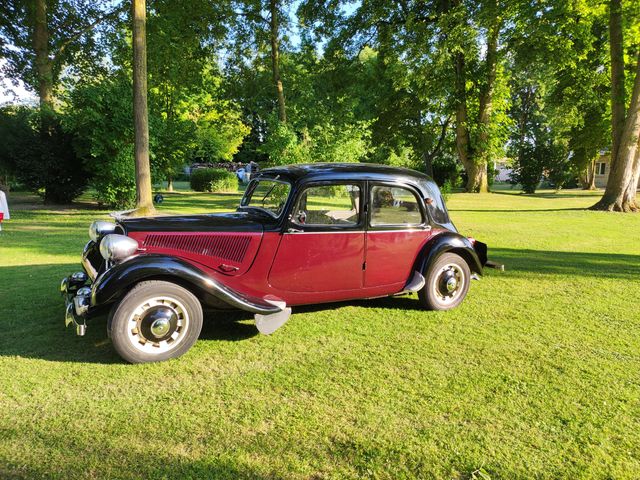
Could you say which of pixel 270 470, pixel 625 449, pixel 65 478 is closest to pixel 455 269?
pixel 625 449

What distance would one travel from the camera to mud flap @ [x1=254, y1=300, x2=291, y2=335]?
4066 mm

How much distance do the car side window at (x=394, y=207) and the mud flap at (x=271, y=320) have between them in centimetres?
137

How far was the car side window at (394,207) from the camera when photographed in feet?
15.6

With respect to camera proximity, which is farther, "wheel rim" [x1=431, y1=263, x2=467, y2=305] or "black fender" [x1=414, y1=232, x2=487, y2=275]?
"wheel rim" [x1=431, y1=263, x2=467, y2=305]

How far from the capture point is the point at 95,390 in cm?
321

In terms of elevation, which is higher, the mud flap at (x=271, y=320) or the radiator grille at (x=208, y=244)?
the radiator grille at (x=208, y=244)

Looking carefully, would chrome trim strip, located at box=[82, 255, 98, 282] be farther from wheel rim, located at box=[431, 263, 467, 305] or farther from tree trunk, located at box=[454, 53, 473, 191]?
tree trunk, located at box=[454, 53, 473, 191]

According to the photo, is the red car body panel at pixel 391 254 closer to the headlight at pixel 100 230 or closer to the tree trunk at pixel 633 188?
the headlight at pixel 100 230

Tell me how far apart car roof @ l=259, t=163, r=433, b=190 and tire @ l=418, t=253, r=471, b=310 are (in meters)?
0.98

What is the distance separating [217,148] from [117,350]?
36577 mm

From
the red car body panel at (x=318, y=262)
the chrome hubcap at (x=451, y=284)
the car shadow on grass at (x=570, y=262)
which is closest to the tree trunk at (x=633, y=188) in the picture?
the car shadow on grass at (x=570, y=262)

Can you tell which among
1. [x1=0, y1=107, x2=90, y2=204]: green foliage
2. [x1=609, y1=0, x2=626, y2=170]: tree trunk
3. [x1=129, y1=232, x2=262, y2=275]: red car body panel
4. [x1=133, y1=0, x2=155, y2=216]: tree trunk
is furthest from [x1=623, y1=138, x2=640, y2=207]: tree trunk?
[x1=0, y1=107, x2=90, y2=204]: green foliage

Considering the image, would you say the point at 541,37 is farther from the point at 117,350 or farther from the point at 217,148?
the point at 217,148

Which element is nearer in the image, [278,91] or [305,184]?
[305,184]
